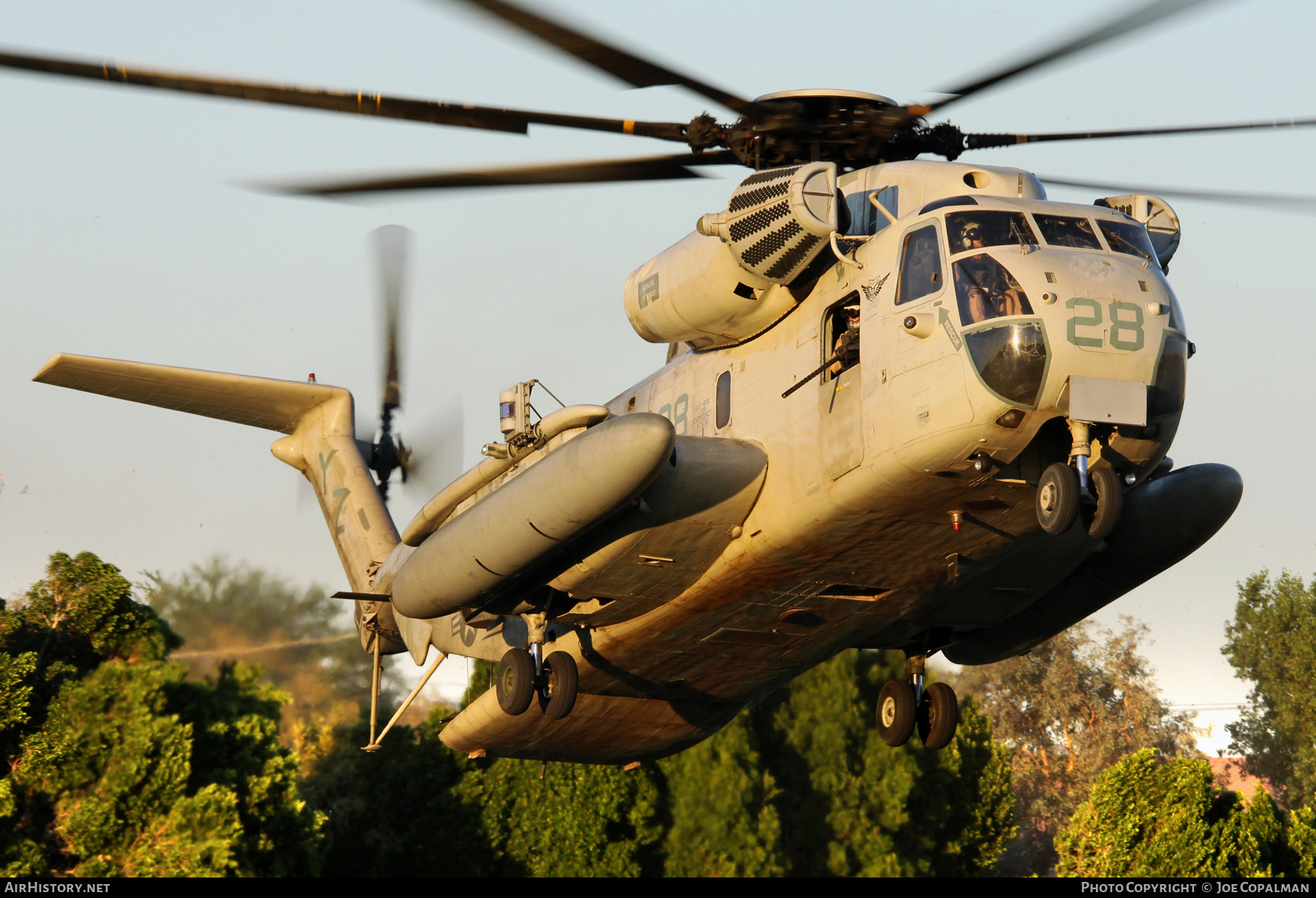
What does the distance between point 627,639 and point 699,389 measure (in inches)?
105

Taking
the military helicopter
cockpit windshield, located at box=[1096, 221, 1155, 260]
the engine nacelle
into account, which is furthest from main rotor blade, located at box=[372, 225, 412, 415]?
cockpit windshield, located at box=[1096, 221, 1155, 260]

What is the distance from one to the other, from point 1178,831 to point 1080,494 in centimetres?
1982

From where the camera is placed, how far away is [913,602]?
43.0 ft

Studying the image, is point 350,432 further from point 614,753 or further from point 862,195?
point 862,195

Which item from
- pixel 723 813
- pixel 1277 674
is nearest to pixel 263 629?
pixel 723 813

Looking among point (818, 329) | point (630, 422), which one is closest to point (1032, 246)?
point (818, 329)


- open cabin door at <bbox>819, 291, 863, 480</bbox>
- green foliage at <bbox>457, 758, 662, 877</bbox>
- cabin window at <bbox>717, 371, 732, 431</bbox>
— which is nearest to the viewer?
open cabin door at <bbox>819, 291, 863, 480</bbox>

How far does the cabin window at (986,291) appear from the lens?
9.84 metres

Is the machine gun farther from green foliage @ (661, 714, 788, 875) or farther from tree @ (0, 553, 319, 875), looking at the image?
green foliage @ (661, 714, 788, 875)

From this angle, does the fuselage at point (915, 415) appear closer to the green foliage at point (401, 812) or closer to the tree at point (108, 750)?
the tree at point (108, 750)

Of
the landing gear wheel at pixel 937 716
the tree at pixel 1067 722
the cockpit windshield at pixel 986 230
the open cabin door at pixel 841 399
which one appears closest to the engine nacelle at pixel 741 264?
the open cabin door at pixel 841 399

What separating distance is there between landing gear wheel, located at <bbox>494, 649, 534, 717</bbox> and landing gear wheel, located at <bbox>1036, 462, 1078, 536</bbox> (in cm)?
568

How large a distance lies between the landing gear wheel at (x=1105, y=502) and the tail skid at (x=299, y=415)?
1067 centimetres

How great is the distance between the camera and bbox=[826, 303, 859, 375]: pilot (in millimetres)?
11047
